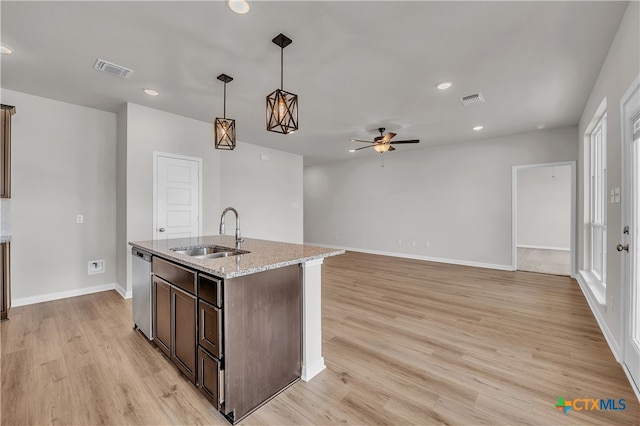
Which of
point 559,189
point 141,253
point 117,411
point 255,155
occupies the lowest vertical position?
point 117,411

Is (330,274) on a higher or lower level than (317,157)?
lower

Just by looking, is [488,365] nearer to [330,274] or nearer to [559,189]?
[330,274]

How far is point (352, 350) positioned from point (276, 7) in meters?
2.80

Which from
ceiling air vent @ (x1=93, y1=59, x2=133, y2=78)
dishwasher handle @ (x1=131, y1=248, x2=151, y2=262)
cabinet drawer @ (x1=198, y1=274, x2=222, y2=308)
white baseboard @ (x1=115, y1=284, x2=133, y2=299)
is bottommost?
white baseboard @ (x1=115, y1=284, x2=133, y2=299)

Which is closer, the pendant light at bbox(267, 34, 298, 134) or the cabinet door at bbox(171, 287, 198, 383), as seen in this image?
the cabinet door at bbox(171, 287, 198, 383)

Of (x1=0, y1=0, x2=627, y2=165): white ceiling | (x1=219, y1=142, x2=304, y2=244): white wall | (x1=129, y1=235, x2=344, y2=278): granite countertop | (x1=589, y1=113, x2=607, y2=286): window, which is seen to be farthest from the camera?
(x1=219, y1=142, x2=304, y2=244): white wall

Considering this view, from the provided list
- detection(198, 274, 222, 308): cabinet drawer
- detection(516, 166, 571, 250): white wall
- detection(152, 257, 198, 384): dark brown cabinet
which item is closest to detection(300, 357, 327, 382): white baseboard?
detection(152, 257, 198, 384): dark brown cabinet

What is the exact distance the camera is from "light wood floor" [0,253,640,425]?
169 centimetres

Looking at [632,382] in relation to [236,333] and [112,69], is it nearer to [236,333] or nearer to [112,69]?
[236,333]

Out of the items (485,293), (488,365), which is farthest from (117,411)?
(485,293)

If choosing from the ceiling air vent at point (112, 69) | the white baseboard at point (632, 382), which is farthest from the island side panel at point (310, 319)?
the ceiling air vent at point (112, 69)

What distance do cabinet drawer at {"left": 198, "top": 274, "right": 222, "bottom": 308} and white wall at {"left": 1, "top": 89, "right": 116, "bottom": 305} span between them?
3.45 m

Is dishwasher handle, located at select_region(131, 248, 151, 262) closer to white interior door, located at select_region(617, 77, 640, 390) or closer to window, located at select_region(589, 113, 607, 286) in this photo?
white interior door, located at select_region(617, 77, 640, 390)

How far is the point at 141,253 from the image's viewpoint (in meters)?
2.58
